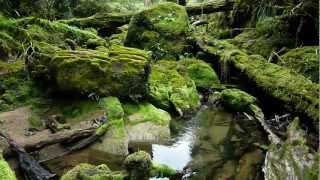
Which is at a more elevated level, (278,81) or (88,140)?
(278,81)

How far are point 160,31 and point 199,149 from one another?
8.27 meters

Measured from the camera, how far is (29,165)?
24.1 ft

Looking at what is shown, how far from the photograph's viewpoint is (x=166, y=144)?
30.0ft

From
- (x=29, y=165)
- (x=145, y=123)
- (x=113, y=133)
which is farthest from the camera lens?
(x=145, y=123)

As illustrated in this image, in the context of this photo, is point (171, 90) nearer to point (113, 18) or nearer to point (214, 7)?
point (113, 18)

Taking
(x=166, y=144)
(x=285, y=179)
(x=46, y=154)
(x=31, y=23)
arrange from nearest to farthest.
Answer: (x=285, y=179) → (x=46, y=154) → (x=166, y=144) → (x=31, y=23)

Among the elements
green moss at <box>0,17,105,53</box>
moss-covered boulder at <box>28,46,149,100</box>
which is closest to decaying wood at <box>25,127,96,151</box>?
moss-covered boulder at <box>28,46,149,100</box>

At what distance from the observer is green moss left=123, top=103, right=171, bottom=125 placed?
31.6ft

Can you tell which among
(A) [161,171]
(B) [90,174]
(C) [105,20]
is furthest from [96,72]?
(C) [105,20]

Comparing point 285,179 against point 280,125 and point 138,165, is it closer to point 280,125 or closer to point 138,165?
point 138,165

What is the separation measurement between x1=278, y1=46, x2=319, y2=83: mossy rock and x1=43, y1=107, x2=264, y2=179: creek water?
2441 millimetres

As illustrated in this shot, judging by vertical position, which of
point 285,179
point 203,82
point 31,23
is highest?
point 31,23

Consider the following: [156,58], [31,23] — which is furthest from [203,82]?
[31,23]

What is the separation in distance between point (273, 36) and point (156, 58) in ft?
13.7
